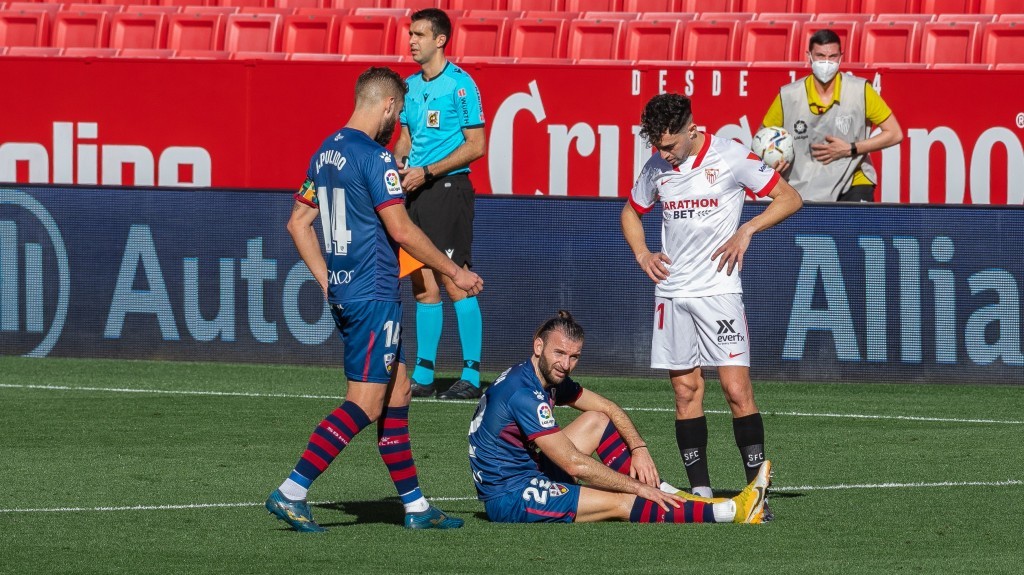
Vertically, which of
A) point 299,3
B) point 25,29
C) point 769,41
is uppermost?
point 299,3

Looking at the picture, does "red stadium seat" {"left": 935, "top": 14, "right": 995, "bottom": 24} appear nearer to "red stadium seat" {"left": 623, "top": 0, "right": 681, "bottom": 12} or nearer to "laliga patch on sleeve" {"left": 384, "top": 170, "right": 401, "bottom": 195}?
"red stadium seat" {"left": 623, "top": 0, "right": 681, "bottom": 12}

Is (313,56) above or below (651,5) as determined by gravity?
below

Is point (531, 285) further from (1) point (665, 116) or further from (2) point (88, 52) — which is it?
(2) point (88, 52)

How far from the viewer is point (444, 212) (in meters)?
10.9

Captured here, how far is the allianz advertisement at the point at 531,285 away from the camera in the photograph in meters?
11.5

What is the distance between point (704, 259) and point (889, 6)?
9.97m

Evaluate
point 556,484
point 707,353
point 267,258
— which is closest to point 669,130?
point 707,353

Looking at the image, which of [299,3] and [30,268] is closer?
[30,268]

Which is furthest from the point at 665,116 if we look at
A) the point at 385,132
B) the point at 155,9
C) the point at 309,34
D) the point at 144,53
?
the point at 155,9

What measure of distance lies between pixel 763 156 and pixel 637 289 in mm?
1272

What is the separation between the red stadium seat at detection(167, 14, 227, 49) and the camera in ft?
58.0

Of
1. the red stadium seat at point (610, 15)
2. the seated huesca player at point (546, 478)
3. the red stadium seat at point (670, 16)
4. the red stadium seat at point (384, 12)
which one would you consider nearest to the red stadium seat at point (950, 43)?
the red stadium seat at point (670, 16)

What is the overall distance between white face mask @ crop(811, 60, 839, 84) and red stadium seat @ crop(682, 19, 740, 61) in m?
4.42

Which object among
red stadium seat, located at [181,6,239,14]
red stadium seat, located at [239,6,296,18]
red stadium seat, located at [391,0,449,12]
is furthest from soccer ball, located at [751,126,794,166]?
red stadium seat, located at [181,6,239,14]
